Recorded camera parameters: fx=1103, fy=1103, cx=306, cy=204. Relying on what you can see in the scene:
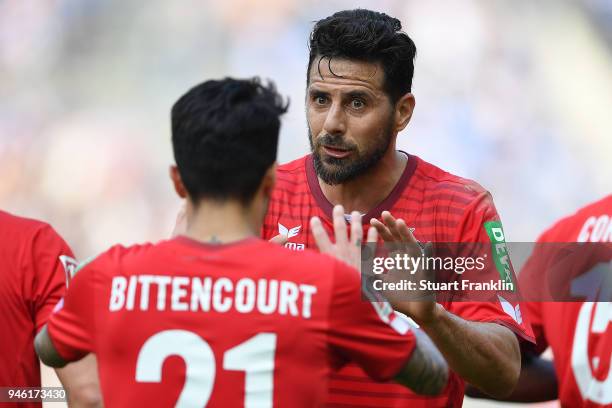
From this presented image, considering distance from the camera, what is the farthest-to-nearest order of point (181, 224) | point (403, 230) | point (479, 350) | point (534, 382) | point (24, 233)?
point (534, 382) → point (24, 233) → point (479, 350) → point (403, 230) → point (181, 224)

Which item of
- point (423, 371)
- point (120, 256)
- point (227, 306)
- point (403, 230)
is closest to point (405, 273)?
point (403, 230)

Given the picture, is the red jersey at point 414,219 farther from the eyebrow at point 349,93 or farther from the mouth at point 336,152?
the eyebrow at point 349,93

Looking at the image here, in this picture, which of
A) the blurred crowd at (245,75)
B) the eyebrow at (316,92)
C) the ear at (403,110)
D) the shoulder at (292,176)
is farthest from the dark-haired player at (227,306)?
the blurred crowd at (245,75)

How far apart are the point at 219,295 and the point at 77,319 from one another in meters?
0.44

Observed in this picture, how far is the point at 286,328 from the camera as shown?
9.23ft

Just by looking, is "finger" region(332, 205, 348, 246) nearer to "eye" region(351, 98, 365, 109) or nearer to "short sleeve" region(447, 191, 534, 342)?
"short sleeve" region(447, 191, 534, 342)

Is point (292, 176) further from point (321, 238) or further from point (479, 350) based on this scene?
point (321, 238)

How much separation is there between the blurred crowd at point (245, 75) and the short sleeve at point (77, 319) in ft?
21.3

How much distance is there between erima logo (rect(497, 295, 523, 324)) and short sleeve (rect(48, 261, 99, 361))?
5.72ft

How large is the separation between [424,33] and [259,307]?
7.52 metres

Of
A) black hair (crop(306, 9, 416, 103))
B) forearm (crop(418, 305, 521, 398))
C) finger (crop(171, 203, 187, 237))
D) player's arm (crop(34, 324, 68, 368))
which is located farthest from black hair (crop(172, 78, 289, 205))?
black hair (crop(306, 9, 416, 103))

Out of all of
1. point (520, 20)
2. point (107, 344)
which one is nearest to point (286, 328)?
point (107, 344)

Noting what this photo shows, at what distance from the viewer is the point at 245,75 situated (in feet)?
32.9

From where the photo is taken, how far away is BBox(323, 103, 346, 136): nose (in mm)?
4266
